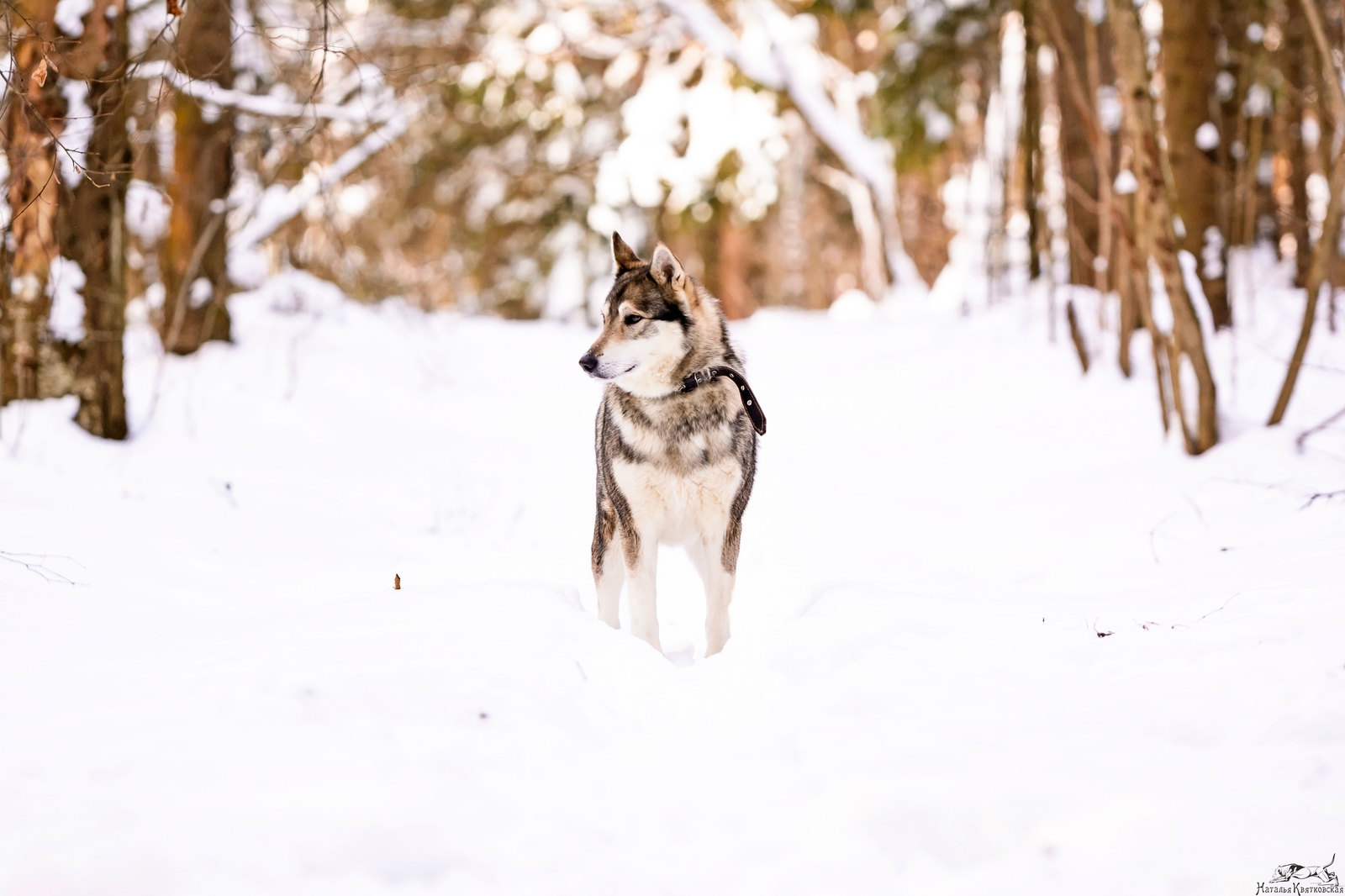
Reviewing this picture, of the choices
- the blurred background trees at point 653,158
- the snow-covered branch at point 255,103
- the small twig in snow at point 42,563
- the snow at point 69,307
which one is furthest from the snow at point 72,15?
the small twig in snow at point 42,563

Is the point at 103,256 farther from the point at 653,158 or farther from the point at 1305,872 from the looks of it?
the point at 653,158

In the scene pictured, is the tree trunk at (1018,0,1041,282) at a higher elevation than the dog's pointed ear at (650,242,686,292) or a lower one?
higher

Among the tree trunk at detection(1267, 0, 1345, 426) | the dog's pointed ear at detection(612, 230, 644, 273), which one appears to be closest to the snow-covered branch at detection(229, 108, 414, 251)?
the dog's pointed ear at detection(612, 230, 644, 273)

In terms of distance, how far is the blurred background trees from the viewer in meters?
5.55

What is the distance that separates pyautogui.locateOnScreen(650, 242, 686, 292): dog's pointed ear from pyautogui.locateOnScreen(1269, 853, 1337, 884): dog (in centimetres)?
304

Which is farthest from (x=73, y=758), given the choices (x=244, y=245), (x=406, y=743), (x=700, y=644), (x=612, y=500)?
(x=244, y=245)

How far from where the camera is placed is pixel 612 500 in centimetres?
422

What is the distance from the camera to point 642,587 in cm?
404

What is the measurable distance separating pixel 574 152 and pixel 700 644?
556 inches

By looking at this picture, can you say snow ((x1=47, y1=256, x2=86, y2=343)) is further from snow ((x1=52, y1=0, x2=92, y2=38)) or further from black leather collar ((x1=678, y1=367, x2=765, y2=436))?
black leather collar ((x1=678, y1=367, x2=765, y2=436))

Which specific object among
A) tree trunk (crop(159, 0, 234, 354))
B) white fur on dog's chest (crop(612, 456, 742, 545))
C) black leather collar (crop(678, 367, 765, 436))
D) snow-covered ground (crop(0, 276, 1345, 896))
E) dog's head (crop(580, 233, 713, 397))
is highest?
tree trunk (crop(159, 0, 234, 354))

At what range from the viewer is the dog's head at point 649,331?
160 inches

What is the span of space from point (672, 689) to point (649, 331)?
5.50 feet

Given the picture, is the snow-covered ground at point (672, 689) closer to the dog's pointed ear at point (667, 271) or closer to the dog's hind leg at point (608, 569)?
the dog's hind leg at point (608, 569)
